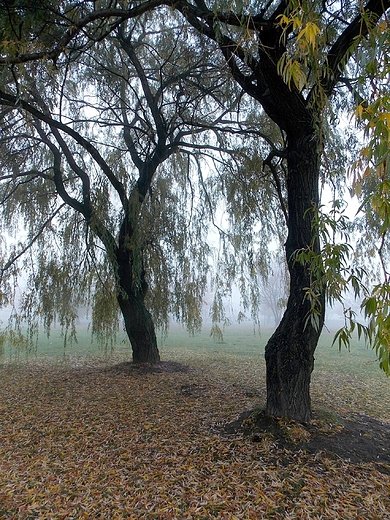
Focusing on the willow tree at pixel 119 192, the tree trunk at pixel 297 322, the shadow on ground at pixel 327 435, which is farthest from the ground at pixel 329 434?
the willow tree at pixel 119 192

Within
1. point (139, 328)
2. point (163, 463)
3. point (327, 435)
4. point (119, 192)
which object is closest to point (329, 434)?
point (327, 435)

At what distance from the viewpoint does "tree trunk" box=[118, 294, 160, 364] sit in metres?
5.23

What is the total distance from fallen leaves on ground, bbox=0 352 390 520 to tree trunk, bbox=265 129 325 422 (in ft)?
1.17

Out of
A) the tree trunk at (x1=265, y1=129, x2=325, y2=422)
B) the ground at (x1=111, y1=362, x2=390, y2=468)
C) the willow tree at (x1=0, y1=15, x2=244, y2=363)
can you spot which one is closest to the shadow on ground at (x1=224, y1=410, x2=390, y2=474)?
the ground at (x1=111, y1=362, x2=390, y2=468)

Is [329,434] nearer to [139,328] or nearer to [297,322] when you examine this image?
[297,322]

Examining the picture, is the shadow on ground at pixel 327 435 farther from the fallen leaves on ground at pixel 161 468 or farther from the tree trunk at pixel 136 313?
the tree trunk at pixel 136 313

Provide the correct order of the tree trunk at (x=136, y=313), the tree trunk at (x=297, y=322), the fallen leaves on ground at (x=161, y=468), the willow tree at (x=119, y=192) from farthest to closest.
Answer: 1. the tree trunk at (x=136, y=313)
2. the willow tree at (x=119, y=192)
3. the tree trunk at (x=297, y=322)
4. the fallen leaves on ground at (x=161, y=468)

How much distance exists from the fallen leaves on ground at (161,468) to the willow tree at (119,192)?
172cm

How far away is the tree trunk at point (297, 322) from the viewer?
8.80 ft

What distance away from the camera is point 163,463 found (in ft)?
7.56

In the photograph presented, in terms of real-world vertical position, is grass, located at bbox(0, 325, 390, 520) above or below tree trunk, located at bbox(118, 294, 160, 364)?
below

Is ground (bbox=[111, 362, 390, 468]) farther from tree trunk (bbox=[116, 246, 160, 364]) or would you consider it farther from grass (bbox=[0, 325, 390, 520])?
tree trunk (bbox=[116, 246, 160, 364])

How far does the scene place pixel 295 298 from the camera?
2.73 m

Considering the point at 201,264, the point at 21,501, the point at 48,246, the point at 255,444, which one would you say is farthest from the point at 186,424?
the point at 48,246
